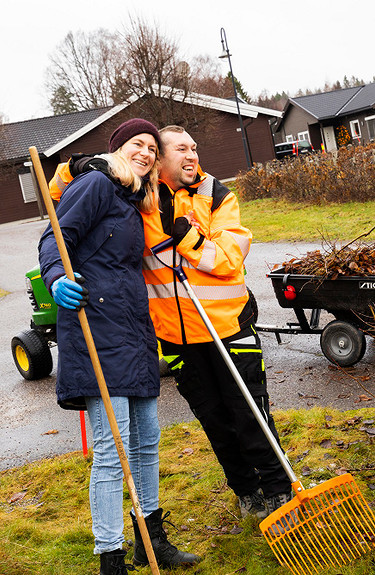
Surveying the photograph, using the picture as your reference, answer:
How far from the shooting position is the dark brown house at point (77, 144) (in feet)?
111

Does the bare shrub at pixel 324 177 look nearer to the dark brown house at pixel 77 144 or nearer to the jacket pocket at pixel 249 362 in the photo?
the jacket pocket at pixel 249 362

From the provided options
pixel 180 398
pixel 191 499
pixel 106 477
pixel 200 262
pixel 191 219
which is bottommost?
pixel 180 398

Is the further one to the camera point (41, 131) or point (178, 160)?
point (41, 131)

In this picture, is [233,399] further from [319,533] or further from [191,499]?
[191,499]

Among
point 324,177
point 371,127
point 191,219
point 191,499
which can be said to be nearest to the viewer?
point 191,219

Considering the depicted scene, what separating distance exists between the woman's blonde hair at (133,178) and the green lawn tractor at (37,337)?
13.9 ft

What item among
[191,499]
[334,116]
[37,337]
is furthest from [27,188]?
[191,499]

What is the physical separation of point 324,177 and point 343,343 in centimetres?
1132

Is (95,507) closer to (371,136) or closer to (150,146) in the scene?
(150,146)

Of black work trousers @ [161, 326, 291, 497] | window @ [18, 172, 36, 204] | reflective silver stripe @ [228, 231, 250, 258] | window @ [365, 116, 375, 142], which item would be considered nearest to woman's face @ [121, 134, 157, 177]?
reflective silver stripe @ [228, 231, 250, 258]

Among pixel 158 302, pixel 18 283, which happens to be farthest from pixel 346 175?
pixel 158 302

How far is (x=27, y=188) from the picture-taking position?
35.6 metres

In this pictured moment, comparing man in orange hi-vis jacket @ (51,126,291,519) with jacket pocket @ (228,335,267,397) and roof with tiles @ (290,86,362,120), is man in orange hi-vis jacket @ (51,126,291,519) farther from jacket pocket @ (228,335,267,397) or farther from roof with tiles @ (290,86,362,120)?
roof with tiles @ (290,86,362,120)

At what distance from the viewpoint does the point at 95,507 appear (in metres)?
2.91
